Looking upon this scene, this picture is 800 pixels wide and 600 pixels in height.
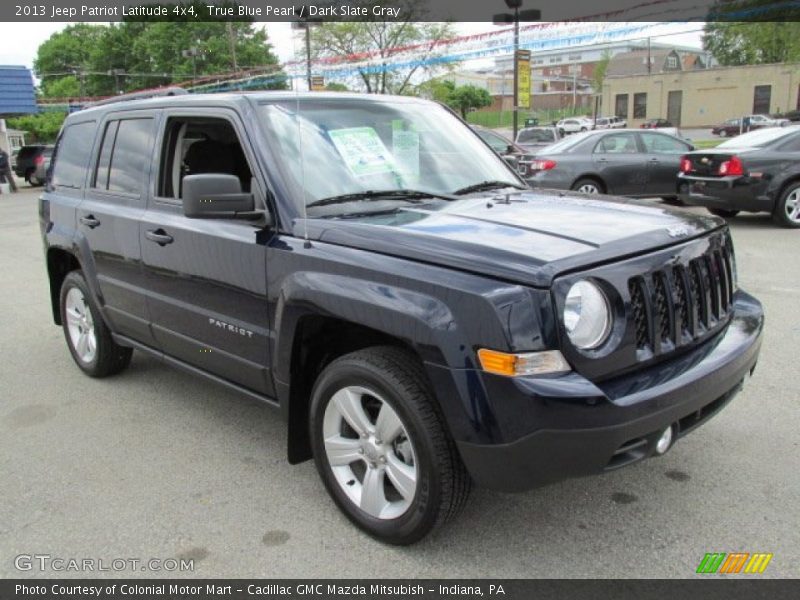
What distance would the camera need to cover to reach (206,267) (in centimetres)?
352

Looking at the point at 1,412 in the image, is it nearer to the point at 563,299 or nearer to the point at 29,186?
the point at 563,299

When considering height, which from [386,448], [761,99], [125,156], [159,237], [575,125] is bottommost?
[386,448]

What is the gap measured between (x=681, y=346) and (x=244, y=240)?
1.97m

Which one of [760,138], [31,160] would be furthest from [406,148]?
[31,160]

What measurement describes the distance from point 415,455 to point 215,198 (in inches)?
55.8

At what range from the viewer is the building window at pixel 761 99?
58.6 meters

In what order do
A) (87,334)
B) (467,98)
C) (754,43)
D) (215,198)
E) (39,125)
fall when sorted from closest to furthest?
1. (215,198)
2. (87,334)
3. (39,125)
4. (754,43)
5. (467,98)

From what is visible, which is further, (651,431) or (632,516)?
(632,516)

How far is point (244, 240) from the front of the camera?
3275mm

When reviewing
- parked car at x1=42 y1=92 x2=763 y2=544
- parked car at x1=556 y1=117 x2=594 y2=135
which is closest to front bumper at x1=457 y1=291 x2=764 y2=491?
parked car at x1=42 y1=92 x2=763 y2=544

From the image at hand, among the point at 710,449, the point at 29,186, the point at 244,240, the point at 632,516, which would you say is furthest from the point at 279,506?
the point at 29,186

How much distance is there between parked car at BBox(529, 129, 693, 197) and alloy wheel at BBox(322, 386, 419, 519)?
9.42 meters

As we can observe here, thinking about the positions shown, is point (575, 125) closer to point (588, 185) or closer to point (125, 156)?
point (588, 185)

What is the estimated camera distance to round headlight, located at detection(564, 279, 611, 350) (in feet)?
7.83
